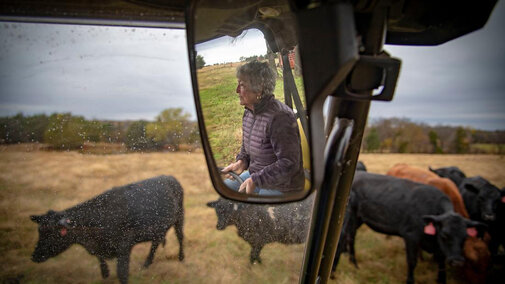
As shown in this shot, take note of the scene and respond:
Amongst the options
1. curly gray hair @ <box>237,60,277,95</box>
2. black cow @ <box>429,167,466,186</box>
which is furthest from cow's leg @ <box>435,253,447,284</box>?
curly gray hair @ <box>237,60,277,95</box>

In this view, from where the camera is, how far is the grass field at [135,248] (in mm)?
917

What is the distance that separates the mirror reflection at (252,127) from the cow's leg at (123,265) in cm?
39

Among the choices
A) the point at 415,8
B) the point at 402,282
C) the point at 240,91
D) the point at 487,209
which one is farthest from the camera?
the point at 487,209

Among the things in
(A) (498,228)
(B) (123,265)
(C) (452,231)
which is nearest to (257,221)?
(B) (123,265)

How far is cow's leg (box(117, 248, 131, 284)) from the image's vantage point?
0.98m

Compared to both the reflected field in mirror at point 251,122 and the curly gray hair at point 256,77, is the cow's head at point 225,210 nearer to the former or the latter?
the reflected field in mirror at point 251,122

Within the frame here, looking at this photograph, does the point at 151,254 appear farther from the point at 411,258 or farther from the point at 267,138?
the point at 411,258

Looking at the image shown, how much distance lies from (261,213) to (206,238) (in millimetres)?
209

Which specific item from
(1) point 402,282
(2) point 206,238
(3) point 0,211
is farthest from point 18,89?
(1) point 402,282

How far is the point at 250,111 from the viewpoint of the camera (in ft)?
3.06

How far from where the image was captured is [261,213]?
110 cm

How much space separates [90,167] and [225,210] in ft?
1.46

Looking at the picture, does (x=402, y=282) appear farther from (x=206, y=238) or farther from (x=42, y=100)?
(x=42, y=100)

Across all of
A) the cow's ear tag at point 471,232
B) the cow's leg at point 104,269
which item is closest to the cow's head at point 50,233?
the cow's leg at point 104,269
